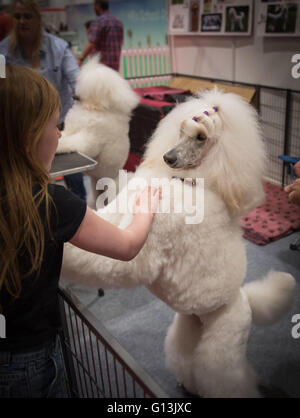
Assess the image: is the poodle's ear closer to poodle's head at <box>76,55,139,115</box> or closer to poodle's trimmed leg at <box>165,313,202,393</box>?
poodle's trimmed leg at <box>165,313,202,393</box>

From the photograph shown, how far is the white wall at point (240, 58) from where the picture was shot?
10.3 feet

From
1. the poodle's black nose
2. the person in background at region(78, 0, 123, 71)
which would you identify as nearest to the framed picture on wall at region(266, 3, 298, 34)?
the person in background at region(78, 0, 123, 71)

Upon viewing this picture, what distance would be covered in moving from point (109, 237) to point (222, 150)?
0.49 m

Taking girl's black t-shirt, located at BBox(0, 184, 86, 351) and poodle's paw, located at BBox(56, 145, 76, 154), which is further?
poodle's paw, located at BBox(56, 145, 76, 154)

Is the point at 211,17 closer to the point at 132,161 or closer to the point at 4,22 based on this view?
the point at 132,161

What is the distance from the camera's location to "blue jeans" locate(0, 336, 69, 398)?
86 cm

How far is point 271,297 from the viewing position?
152 cm

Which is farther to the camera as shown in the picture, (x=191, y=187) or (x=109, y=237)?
(x=191, y=187)

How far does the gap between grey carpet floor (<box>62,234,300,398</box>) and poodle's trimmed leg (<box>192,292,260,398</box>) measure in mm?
306

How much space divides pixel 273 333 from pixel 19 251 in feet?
5.09

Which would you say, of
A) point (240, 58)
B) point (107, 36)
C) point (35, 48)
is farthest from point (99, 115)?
point (240, 58)

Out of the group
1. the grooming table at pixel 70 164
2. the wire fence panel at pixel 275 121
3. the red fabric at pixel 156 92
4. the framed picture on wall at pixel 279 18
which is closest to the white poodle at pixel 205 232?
the grooming table at pixel 70 164
